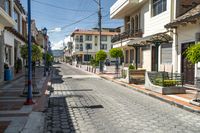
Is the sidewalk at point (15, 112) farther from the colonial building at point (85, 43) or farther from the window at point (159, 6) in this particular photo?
the colonial building at point (85, 43)

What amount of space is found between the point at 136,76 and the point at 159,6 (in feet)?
17.8

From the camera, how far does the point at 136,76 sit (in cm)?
1925

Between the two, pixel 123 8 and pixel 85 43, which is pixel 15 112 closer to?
pixel 123 8

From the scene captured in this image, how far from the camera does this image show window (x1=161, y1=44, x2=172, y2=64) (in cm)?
1862

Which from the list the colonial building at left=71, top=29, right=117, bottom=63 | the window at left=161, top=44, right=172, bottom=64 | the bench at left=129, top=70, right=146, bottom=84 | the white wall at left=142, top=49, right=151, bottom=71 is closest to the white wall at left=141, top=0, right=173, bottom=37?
the window at left=161, top=44, right=172, bottom=64

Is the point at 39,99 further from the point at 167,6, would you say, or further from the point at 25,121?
the point at 167,6

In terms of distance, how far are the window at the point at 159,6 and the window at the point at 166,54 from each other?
99.0 inches

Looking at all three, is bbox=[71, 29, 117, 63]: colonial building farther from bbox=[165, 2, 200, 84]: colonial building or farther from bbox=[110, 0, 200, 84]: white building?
bbox=[165, 2, 200, 84]: colonial building

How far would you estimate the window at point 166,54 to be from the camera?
18.6 m

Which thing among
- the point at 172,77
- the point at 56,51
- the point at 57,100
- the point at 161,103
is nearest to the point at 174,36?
the point at 172,77

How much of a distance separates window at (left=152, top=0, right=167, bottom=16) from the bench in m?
4.56

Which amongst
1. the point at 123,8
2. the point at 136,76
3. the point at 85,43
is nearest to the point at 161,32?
the point at 136,76

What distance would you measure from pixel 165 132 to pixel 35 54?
10.6 m

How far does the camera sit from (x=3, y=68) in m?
19.9
